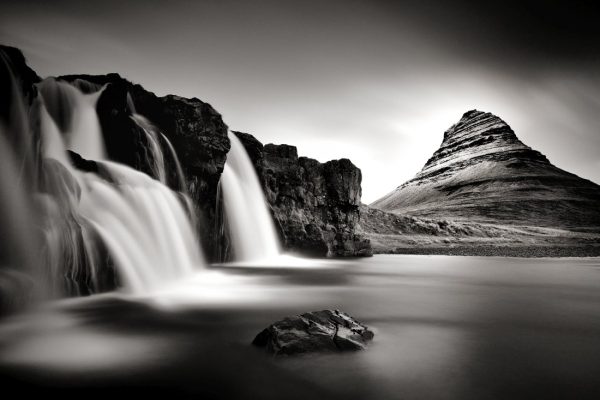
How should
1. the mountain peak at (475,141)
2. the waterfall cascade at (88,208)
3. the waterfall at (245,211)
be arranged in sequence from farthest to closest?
the mountain peak at (475,141) → the waterfall at (245,211) → the waterfall cascade at (88,208)

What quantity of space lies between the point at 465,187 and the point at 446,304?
125 m

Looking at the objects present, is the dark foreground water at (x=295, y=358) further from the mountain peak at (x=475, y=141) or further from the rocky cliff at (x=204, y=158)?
the mountain peak at (x=475, y=141)

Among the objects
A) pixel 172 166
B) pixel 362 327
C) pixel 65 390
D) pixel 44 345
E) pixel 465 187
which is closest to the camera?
pixel 65 390

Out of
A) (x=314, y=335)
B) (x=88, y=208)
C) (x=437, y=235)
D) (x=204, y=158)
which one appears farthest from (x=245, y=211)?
(x=437, y=235)

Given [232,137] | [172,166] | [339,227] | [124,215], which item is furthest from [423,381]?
[339,227]

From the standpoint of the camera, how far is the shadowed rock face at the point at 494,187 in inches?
3634

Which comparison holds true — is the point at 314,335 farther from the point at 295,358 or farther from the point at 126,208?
the point at 126,208

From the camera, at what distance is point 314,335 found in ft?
17.7

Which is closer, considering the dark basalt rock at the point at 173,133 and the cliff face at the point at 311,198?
the dark basalt rock at the point at 173,133

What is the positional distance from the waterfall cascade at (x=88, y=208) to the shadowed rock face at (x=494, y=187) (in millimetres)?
83018

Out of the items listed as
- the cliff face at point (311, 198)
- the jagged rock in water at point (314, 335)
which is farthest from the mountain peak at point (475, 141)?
the jagged rock in water at point (314, 335)

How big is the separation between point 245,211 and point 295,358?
1985 cm

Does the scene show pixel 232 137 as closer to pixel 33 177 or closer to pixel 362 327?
pixel 33 177

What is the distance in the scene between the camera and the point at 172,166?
59.4ft
